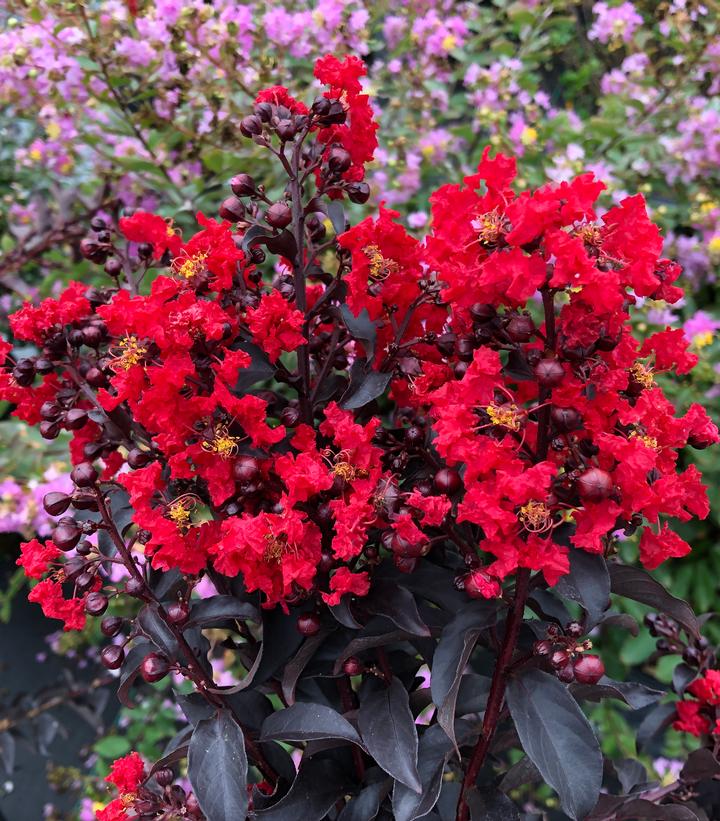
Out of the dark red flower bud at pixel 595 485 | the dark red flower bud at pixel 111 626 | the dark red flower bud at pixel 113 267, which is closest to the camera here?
the dark red flower bud at pixel 595 485

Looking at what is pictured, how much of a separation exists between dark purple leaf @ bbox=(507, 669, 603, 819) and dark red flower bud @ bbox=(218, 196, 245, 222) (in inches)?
19.5

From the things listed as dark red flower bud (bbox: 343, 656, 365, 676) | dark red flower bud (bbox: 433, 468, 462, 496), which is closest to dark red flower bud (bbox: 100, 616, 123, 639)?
dark red flower bud (bbox: 343, 656, 365, 676)

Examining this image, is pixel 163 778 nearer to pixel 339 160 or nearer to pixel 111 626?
pixel 111 626

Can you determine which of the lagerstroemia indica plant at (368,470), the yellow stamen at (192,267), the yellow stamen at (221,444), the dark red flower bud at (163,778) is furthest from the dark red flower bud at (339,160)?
the dark red flower bud at (163,778)

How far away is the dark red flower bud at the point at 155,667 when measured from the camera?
60cm

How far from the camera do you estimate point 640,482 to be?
53 centimetres

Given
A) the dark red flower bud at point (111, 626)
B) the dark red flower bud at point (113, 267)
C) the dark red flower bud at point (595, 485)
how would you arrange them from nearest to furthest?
the dark red flower bud at point (595, 485) < the dark red flower bud at point (111, 626) < the dark red flower bud at point (113, 267)

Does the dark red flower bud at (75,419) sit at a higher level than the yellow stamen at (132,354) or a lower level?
lower

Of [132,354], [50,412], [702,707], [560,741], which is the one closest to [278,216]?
[132,354]

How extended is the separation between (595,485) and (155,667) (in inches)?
15.5

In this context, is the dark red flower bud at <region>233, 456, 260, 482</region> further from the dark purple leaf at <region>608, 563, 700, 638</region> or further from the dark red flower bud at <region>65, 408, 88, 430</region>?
the dark purple leaf at <region>608, 563, 700, 638</region>

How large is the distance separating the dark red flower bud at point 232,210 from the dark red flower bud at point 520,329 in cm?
28

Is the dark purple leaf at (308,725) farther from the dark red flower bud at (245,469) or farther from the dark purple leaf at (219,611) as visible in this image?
the dark red flower bud at (245,469)

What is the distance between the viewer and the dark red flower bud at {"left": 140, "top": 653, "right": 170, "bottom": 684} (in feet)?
1.96
